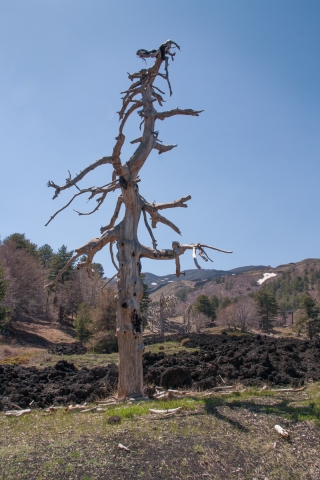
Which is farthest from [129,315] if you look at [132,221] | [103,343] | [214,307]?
[214,307]

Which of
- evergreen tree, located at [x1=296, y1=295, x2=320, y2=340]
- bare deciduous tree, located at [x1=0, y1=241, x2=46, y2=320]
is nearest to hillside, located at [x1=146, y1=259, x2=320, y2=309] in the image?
evergreen tree, located at [x1=296, y1=295, x2=320, y2=340]

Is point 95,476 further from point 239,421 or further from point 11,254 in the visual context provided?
point 11,254

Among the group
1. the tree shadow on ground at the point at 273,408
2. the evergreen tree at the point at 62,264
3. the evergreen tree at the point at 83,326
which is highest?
the evergreen tree at the point at 62,264

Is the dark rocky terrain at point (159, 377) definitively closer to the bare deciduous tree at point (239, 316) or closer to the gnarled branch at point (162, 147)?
the gnarled branch at point (162, 147)

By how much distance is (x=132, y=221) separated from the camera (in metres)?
9.70

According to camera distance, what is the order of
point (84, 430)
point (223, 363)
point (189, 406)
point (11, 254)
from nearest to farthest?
point (84, 430) < point (189, 406) < point (223, 363) < point (11, 254)

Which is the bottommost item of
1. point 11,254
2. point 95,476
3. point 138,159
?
point 95,476

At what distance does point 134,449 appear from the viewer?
17.7 ft

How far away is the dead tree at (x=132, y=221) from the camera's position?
28.7 ft

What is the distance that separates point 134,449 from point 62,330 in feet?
147

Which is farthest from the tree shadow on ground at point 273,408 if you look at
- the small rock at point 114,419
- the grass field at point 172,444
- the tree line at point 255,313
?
the tree line at point 255,313

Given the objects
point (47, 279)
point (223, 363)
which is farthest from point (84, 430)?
point (47, 279)

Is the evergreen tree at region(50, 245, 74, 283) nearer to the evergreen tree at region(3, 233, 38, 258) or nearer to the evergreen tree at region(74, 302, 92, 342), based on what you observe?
the evergreen tree at region(3, 233, 38, 258)

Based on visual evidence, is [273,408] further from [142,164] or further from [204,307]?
[204,307]
